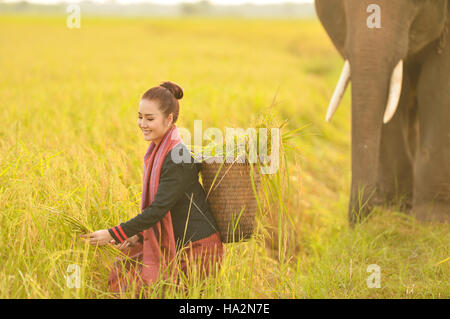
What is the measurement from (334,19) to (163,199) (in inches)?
108

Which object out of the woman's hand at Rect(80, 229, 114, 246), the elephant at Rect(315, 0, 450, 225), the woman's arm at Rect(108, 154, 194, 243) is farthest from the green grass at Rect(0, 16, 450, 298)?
the elephant at Rect(315, 0, 450, 225)

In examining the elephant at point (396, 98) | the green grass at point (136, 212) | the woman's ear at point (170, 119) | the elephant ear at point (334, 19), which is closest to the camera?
the woman's ear at point (170, 119)

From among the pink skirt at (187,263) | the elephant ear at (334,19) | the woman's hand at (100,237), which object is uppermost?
the elephant ear at (334,19)

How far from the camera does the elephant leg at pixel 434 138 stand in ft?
13.8

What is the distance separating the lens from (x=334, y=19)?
4578 millimetres

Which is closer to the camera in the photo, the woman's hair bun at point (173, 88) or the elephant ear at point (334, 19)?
the woman's hair bun at point (173, 88)

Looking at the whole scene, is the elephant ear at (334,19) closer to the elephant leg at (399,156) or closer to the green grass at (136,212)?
the elephant leg at (399,156)

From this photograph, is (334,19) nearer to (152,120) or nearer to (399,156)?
(399,156)

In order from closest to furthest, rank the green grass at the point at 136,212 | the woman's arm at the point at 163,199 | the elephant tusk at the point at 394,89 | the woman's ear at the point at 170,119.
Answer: the woman's arm at the point at 163,199 → the woman's ear at the point at 170,119 → the green grass at the point at 136,212 → the elephant tusk at the point at 394,89

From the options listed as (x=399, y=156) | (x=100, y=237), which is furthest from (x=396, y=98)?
(x=100, y=237)

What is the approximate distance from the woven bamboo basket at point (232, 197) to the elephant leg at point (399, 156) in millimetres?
2407

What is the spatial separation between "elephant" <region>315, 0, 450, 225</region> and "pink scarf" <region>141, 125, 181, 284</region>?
1439 millimetres

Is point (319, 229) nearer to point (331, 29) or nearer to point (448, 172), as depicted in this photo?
point (448, 172)

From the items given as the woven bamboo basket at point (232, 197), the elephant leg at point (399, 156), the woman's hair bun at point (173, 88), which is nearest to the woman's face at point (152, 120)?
the woman's hair bun at point (173, 88)
